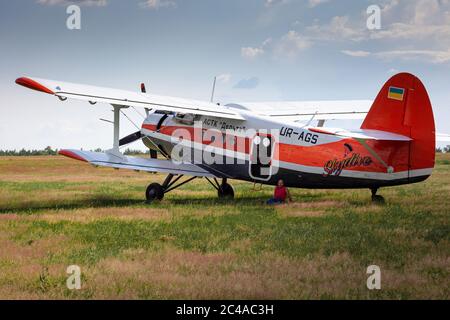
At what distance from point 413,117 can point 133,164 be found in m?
8.65

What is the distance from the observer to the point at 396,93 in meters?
15.4

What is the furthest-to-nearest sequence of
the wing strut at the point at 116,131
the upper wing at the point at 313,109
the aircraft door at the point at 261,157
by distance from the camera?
the upper wing at the point at 313,109 → the wing strut at the point at 116,131 → the aircraft door at the point at 261,157

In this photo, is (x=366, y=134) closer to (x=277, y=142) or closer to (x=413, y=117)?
(x=413, y=117)

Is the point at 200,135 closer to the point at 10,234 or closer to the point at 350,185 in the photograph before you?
the point at 350,185

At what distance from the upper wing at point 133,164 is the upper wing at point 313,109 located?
4036mm

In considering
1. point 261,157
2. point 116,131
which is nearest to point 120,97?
point 116,131

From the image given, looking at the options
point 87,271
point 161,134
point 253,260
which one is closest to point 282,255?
point 253,260

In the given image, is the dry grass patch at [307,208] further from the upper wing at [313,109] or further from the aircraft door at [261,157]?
the upper wing at [313,109]

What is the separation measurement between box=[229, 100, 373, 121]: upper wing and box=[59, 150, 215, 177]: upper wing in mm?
4036

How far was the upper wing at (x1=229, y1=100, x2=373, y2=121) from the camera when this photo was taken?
2178cm

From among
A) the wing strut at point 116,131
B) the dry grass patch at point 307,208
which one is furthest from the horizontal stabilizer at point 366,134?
the wing strut at point 116,131

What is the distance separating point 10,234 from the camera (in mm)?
12398

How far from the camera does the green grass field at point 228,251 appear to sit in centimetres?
782
